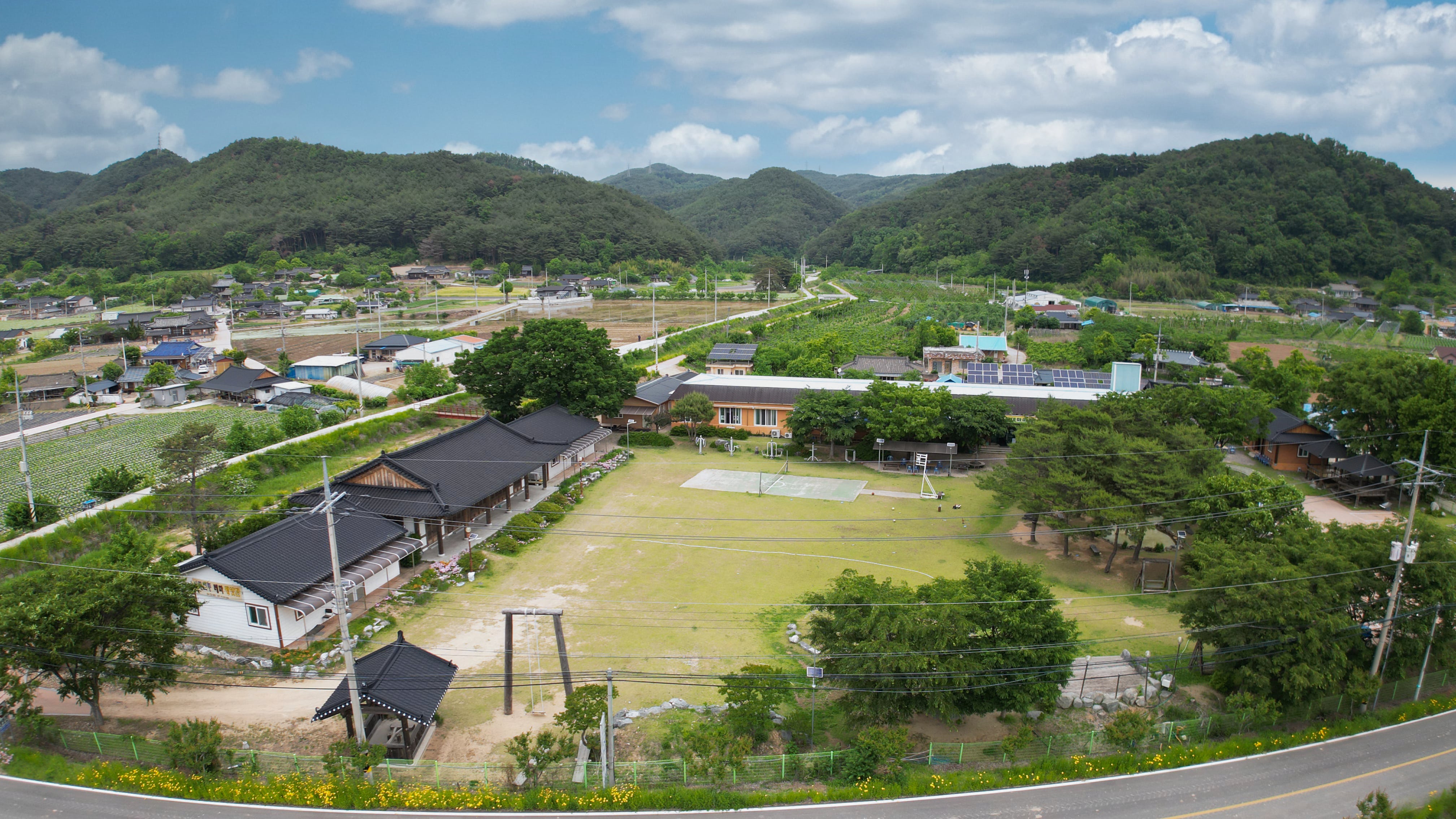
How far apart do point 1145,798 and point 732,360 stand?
3317 cm

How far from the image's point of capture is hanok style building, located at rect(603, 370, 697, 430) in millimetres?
32531

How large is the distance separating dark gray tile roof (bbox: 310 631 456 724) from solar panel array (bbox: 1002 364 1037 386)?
1182 inches

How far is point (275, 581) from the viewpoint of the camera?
15.1m

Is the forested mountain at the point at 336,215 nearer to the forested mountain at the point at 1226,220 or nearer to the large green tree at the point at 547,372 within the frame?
the forested mountain at the point at 1226,220

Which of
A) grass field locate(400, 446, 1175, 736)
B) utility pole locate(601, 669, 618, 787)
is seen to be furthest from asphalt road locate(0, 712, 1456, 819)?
grass field locate(400, 446, 1175, 736)

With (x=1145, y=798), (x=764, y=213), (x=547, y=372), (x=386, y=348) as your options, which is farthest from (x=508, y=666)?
(x=764, y=213)

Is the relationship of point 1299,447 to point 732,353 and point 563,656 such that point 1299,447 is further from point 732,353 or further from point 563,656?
point 563,656

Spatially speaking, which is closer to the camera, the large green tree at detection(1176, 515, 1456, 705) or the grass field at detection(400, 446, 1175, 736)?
the large green tree at detection(1176, 515, 1456, 705)

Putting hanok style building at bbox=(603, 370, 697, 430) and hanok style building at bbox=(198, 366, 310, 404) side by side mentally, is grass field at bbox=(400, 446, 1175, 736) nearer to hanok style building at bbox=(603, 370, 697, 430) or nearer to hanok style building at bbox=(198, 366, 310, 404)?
hanok style building at bbox=(603, 370, 697, 430)

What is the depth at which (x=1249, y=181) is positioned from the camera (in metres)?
86.5

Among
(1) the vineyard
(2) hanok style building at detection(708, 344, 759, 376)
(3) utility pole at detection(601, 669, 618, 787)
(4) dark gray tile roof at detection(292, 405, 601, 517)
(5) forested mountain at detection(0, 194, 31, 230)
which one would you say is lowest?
(1) the vineyard

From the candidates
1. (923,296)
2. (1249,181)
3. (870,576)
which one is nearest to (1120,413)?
(870,576)

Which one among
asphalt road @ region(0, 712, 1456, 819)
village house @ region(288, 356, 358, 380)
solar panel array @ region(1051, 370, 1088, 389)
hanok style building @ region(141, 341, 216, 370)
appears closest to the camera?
asphalt road @ region(0, 712, 1456, 819)

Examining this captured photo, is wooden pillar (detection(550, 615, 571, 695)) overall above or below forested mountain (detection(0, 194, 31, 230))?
below
